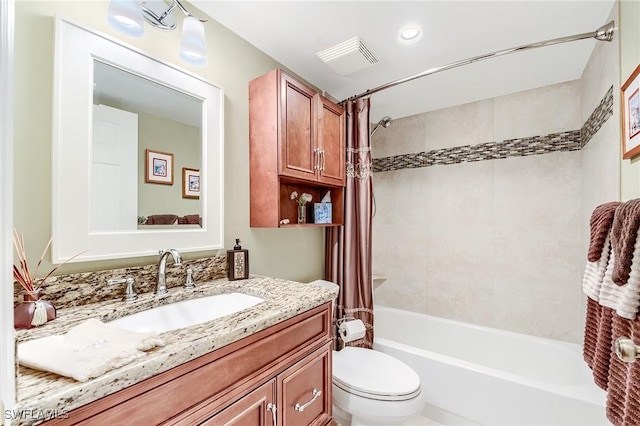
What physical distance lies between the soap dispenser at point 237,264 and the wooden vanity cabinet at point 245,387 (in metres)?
0.49

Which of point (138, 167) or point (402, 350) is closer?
point (138, 167)

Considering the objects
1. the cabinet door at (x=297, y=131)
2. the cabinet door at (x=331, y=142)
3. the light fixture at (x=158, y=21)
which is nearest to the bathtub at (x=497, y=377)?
the cabinet door at (x=331, y=142)

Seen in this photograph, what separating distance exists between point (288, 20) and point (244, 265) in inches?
52.6

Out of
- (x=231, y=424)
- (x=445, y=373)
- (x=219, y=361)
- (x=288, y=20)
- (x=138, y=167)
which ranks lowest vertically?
(x=445, y=373)

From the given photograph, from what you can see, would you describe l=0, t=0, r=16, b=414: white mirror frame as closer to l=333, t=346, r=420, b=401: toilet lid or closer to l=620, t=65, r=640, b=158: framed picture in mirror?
l=333, t=346, r=420, b=401: toilet lid

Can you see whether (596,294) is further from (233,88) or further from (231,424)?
(233,88)

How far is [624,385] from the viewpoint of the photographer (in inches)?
30.6

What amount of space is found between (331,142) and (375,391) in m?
1.53

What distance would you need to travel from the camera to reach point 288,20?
148cm

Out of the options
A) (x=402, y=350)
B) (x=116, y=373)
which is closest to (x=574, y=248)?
(x=402, y=350)

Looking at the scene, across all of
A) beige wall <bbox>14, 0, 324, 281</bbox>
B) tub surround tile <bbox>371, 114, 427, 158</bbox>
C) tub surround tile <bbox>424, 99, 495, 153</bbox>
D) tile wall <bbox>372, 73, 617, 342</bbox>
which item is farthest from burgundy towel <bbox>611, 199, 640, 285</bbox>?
tub surround tile <bbox>371, 114, 427, 158</bbox>

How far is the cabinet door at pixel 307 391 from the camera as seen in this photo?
3.31 ft

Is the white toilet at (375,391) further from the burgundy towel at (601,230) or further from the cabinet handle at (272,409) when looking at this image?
the burgundy towel at (601,230)

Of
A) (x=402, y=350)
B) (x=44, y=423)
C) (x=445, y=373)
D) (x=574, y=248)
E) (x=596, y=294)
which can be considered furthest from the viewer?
(x=574, y=248)
